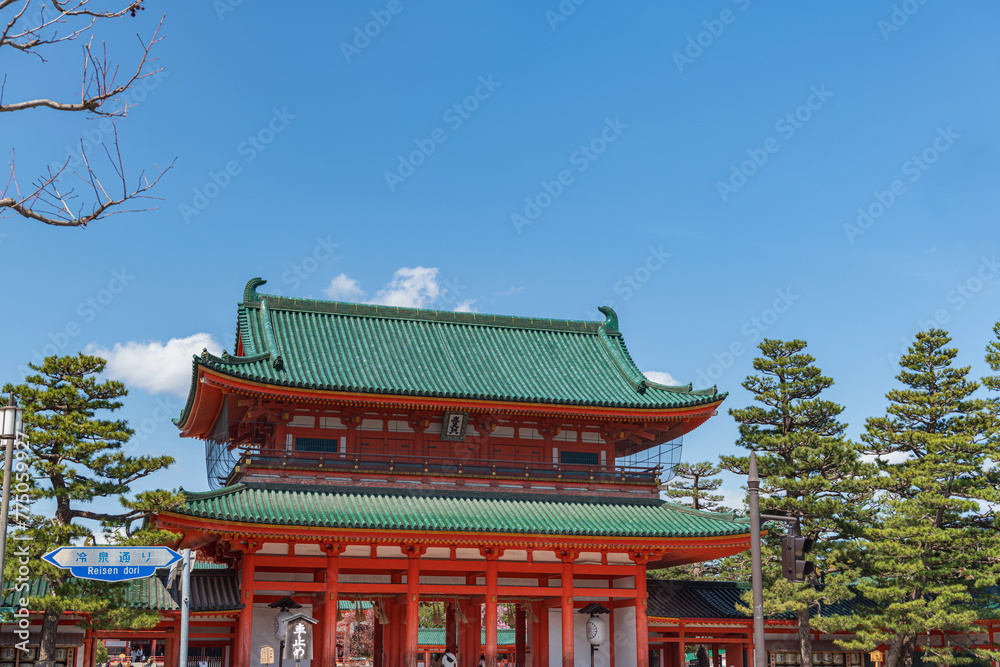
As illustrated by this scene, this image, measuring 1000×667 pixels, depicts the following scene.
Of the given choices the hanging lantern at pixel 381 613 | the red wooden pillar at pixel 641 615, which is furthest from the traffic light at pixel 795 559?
the hanging lantern at pixel 381 613

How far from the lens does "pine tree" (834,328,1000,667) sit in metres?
32.6

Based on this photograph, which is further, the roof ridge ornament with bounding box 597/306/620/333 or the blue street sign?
the roof ridge ornament with bounding box 597/306/620/333

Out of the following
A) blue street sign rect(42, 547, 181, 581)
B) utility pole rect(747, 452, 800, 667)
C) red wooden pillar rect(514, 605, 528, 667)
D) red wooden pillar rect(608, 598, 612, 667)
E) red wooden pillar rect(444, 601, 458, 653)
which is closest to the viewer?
utility pole rect(747, 452, 800, 667)

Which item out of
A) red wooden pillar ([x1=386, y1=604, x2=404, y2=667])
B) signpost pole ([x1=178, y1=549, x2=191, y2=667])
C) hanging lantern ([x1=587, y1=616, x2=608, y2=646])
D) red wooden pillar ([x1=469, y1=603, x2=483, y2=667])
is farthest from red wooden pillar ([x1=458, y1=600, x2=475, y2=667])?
signpost pole ([x1=178, y1=549, x2=191, y2=667])

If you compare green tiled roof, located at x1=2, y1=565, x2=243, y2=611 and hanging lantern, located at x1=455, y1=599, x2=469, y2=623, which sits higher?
green tiled roof, located at x1=2, y1=565, x2=243, y2=611

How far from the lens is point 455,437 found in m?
30.2

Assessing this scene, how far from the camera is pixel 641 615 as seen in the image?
95.8 ft

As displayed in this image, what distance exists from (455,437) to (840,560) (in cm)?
1630

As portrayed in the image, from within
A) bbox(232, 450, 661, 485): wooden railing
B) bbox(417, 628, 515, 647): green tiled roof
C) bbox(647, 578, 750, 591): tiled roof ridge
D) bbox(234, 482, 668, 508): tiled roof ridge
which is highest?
bbox(232, 450, 661, 485): wooden railing

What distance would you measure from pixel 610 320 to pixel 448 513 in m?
12.9

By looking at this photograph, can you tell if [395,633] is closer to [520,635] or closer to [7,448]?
[520,635]

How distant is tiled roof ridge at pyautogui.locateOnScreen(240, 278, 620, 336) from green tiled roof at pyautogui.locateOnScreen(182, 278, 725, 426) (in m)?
0.04

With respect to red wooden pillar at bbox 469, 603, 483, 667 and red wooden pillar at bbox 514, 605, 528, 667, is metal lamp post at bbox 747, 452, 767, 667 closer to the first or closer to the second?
red wooden pillar at bbox 469, 603, 483, 667

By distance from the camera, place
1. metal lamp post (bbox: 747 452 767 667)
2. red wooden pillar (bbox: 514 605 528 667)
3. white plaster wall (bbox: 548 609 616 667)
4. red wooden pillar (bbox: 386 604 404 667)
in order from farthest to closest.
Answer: red wooden pillar (bbox: 514 605 528 667)
red wooden pillar (bbox: 386 604 404 667)
white plaster wall (bbox: 548 609 616 667)
metal lamp post (bbox: 747 452 767 667)
